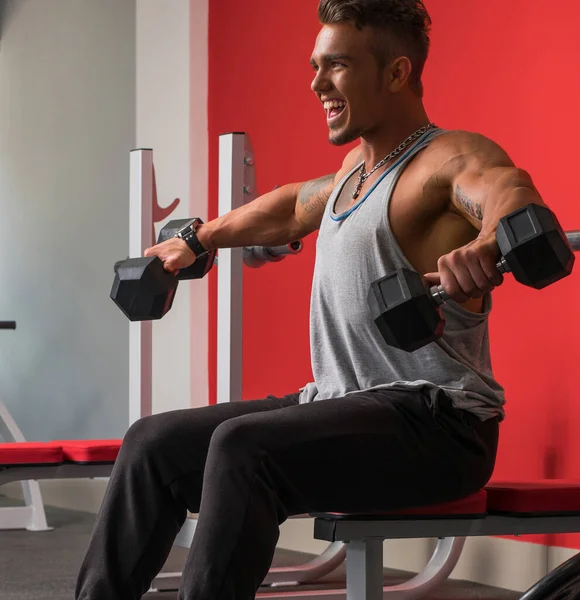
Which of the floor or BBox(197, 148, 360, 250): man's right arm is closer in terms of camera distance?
BBox(197, 148, 360, 250): man's right arm

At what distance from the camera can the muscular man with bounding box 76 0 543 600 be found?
5.27 ft

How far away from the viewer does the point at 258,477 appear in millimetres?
1610

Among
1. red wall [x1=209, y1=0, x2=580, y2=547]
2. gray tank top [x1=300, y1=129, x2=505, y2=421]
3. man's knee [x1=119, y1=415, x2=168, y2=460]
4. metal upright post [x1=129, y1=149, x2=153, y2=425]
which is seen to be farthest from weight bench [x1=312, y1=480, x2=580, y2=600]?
metal upright post [x1=129, y1=149, x2=153, y2=425]

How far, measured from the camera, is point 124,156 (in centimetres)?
451

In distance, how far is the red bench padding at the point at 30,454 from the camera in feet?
9.07

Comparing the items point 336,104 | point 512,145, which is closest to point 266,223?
point 336,104

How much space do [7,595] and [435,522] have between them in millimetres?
1704

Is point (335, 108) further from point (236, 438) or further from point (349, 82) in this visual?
point (236, 438)

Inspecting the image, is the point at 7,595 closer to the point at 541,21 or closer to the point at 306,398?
the point at 306,398

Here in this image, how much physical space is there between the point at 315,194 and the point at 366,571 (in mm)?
795

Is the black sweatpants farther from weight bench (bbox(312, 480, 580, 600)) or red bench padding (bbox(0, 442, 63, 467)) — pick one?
red bench padding (bbox(0, 442, 63, 467))

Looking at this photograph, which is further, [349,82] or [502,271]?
[349,82]

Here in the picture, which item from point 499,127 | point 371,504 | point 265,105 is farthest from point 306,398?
point 265,105

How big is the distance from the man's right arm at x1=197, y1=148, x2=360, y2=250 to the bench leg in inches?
28.9
